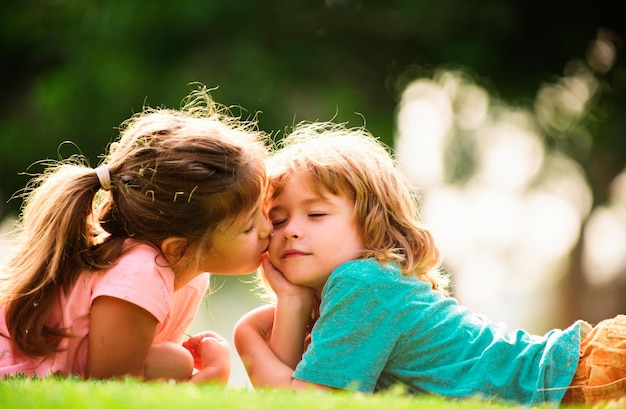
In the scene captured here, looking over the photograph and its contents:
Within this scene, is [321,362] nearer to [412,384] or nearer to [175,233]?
[412,384]

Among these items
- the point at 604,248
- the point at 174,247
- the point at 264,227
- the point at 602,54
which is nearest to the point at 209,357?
the point at 174,247

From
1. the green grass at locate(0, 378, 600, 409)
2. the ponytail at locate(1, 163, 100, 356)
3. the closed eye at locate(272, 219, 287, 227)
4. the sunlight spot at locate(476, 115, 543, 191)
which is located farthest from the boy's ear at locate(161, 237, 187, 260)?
the sunlight spot at locate(476, 115, 543, 191)

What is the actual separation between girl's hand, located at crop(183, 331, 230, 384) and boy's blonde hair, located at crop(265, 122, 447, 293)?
90 cm

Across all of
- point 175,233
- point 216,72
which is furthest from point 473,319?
point 216,72

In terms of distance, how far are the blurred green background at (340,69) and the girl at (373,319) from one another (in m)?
8.99

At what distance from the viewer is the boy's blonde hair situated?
4.63 m

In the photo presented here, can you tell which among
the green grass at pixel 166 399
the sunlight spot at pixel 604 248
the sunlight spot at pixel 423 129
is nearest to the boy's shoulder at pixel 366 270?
the green grass at pixel 166 399

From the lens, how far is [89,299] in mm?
4434

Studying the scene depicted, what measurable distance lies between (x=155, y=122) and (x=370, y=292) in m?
1.40

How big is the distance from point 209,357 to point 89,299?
0.89 metres

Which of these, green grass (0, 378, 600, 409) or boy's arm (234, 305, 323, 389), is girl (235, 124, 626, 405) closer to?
boy's arm (234, 305, 323, 389)

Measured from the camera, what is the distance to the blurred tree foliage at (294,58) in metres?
14.1

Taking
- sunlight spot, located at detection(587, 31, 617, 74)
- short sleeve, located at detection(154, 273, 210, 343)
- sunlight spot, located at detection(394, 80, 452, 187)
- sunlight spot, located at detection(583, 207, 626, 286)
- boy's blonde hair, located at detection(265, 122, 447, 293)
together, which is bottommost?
short sleeve, located at detection(154, 273, 210, 343)

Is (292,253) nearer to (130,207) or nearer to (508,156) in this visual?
(130,207)
